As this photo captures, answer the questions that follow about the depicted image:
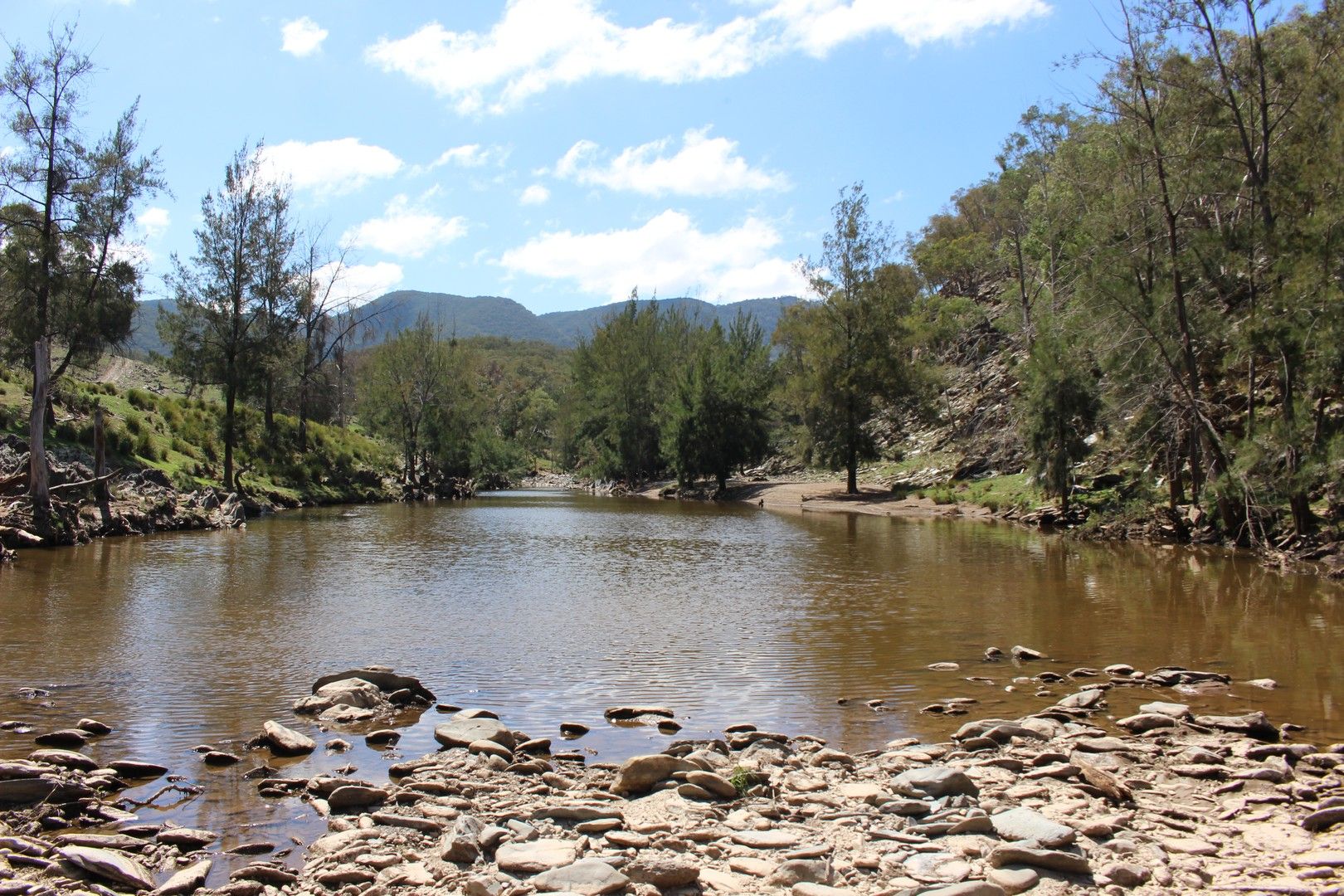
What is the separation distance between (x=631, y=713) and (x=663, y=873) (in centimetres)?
451

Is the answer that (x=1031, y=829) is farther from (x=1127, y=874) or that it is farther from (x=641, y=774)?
(x=641, y=774)

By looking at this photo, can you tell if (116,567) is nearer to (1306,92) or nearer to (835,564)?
(835,564)

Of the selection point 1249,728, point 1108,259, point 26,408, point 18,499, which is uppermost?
point 1108,259

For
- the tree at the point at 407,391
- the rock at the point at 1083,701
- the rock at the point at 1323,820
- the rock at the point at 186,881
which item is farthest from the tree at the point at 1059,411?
the tree at the point at 407,391

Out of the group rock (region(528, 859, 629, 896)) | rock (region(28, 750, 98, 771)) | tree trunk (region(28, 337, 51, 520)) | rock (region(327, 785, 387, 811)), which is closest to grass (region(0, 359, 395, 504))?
tree trunk (region(28, 337, 51, 520))

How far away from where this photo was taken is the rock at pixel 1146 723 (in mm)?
9555

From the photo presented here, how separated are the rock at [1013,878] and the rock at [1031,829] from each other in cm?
46

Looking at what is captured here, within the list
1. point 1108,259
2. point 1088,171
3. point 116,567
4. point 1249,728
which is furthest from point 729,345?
point 1249,728

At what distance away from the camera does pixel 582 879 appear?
5875 millimetres

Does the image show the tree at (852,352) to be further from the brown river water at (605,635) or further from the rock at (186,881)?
the rock at (186,881)

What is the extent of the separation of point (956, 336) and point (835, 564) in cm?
5064

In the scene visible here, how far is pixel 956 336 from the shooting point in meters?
70.6

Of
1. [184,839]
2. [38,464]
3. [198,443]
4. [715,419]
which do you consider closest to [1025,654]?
[184,839]

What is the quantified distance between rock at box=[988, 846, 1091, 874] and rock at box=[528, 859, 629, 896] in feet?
8.23
